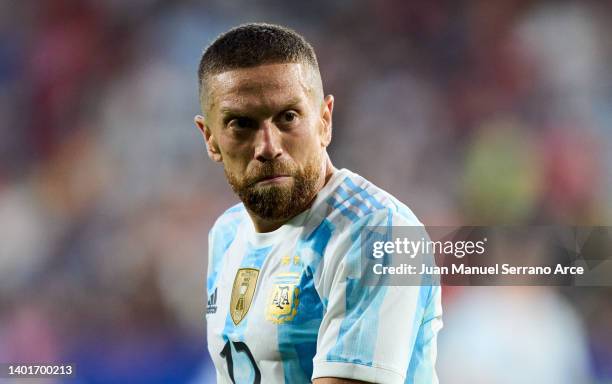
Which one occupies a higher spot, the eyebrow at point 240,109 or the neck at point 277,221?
the eyebrow at point 240,109

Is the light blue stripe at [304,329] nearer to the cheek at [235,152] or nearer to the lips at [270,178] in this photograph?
the lips at [270,178]

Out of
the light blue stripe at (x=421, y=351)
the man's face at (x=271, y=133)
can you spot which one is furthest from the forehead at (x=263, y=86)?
the light blue stripe at (x=421, y=351)

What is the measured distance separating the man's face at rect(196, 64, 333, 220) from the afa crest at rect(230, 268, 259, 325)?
216mm

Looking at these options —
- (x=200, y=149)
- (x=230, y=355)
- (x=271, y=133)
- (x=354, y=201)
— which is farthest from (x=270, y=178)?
(x=200, y=149)

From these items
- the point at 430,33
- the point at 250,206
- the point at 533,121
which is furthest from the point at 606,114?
the point at 250,206

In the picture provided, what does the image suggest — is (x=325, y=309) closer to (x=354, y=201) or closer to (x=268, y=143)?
(x=354, y=201)

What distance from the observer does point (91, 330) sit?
482 cm

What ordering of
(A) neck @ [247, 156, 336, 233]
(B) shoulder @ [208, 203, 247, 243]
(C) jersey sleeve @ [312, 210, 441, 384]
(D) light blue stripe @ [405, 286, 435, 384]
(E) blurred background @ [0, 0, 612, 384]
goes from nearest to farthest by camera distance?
1. (C) jersey sleeve @ [312, 210, 441, 384]
2. (D) light blue stripe @ [405, 286, 435, 384]
3. (A) neck @ [247, 156, 336, 233]
4. (B) shoulder @ [208, 203, 247, 243]
5. (E) blurred background @ [0, 0, 612, 384]

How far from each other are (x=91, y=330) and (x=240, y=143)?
10.2ft

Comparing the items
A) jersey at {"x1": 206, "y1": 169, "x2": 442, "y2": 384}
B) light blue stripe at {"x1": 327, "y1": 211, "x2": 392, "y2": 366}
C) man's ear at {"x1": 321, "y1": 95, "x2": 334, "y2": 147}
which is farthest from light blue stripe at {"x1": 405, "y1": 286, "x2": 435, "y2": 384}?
man's ear at {"x1": 321, "y1": 95, "x2": 334, "y2": 147}

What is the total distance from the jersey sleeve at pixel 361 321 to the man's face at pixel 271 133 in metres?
0.25

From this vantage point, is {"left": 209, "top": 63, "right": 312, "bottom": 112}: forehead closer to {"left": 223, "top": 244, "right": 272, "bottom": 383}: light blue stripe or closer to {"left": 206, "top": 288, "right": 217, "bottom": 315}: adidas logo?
{"left": 223, "top": 244, "right": 272, "bottom": 383}: light blue stripe

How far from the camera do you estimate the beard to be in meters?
2.12

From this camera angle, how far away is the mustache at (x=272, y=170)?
6.93ft
